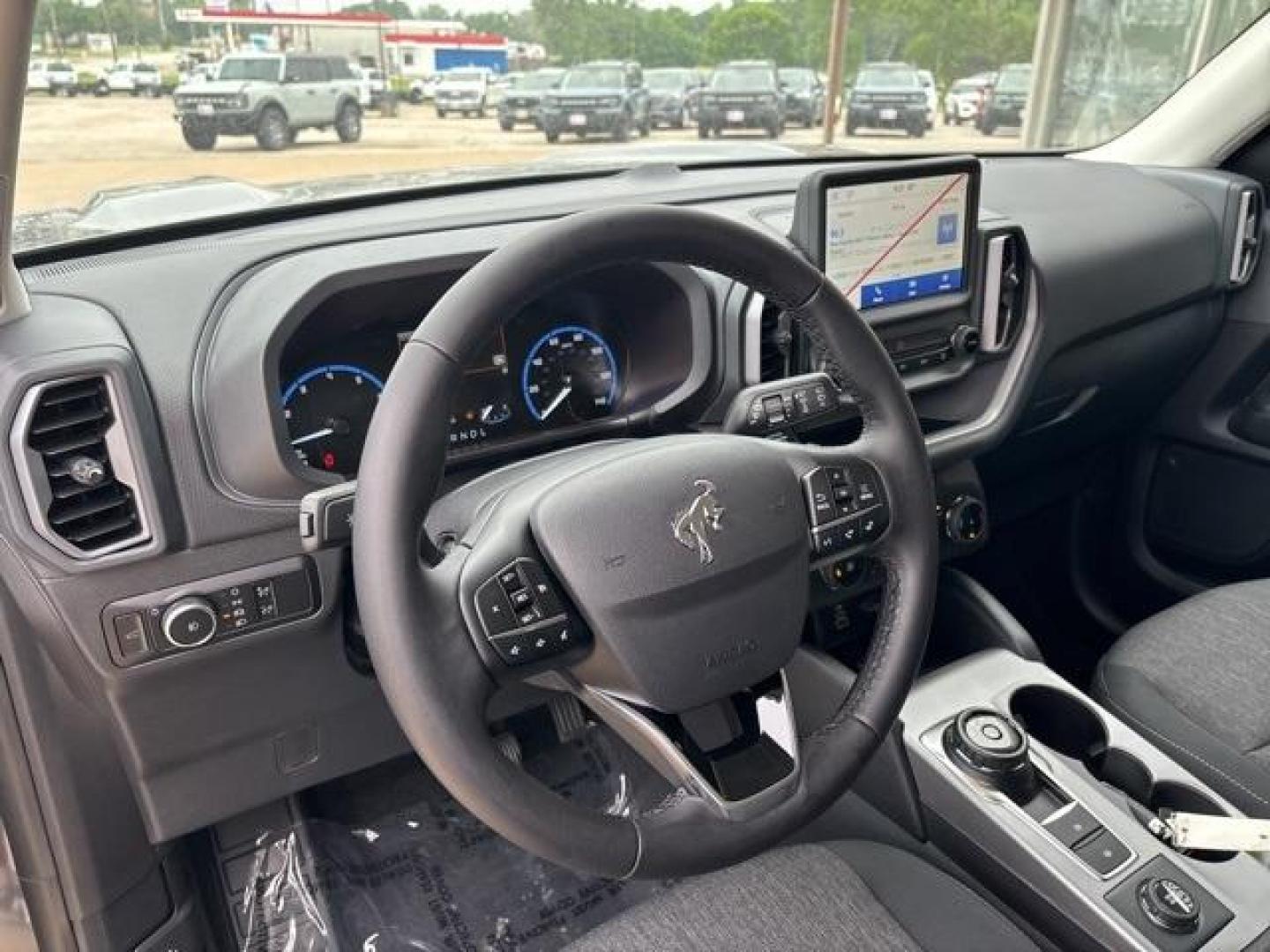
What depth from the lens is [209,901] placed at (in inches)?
64.9

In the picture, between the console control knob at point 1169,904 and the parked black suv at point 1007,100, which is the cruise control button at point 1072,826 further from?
the parked black suv at point 1007,100

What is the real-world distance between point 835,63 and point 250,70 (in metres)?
1.16

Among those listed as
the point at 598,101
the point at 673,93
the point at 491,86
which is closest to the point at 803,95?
the point at 673,93

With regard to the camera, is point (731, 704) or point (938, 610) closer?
point (731, 704)

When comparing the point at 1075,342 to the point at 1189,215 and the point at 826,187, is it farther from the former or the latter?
the point at 826,187

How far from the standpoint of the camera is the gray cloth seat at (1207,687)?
5.10 feet

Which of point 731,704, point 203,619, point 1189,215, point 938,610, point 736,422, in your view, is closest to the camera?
point 731,704

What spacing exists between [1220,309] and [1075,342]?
0.60 m

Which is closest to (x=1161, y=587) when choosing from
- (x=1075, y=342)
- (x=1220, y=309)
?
(x=1220, y=309)

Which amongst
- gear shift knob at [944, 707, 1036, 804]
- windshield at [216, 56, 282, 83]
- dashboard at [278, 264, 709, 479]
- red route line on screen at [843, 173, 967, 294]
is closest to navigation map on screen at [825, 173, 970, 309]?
red route line on screen at [843, 173, 967, 294]

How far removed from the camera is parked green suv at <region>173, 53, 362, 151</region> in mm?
1370

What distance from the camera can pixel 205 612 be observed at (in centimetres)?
122

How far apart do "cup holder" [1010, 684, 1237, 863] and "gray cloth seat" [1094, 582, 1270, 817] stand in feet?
0.25

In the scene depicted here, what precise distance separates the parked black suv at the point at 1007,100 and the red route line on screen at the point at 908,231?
0.74 metres
